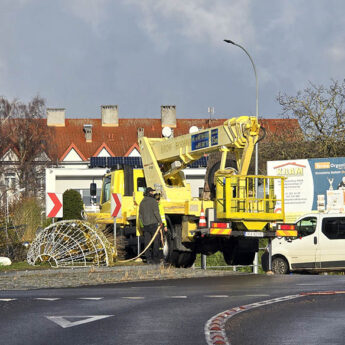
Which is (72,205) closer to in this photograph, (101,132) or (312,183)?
(312,183)

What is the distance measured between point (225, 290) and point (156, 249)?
7611 mm

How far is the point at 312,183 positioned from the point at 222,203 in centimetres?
1949

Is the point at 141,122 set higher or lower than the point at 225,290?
higher

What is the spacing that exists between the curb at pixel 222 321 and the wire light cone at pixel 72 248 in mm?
9796

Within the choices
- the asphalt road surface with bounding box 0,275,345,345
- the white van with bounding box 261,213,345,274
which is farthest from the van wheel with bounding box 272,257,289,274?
the asphalt road surface with bounding box 0,275,345,345

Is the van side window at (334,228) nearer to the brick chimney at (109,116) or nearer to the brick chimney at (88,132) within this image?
the brick chimney at (88,132)

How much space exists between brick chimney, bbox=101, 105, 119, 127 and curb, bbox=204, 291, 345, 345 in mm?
88269

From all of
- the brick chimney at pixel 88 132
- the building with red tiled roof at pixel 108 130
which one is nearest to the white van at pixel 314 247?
the building with red tiled roof at pixel 108 130

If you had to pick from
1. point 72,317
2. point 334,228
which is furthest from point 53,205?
point 72,317

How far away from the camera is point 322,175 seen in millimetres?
41688

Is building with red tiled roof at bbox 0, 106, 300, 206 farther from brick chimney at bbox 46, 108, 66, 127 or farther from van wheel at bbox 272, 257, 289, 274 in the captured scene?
van wheel at bbox 272, 257, 289, 274

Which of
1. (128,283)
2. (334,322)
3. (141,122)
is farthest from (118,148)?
(334,322)

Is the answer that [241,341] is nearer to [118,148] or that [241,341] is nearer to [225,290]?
[225,290]

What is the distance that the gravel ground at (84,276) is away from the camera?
57.4 feet
